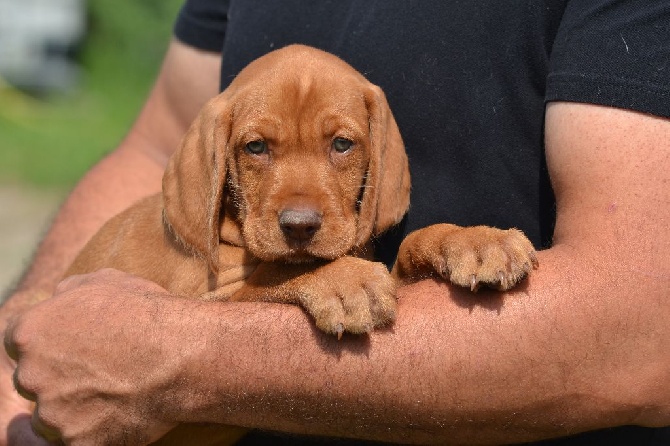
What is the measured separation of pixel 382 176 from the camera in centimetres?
409

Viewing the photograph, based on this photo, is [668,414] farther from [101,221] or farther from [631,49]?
[101,221]

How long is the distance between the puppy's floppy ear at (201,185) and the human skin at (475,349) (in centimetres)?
44

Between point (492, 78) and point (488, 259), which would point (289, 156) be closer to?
point (492, 78)

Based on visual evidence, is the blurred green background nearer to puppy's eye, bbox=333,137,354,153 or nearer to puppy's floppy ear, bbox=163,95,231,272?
puppy's floppy ear, bbox=163,95,231,272

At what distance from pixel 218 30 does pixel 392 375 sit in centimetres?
254

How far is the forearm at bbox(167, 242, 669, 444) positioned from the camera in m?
3.32

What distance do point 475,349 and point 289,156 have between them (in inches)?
47.5

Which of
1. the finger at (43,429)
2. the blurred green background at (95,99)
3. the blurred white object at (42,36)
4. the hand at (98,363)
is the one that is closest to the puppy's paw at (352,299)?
the hand at (98,363)

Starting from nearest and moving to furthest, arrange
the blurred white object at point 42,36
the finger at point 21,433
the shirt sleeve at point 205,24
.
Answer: the finger at point 21,433 < the shirt sleeve at point 205,24 < the blurred white object at point 42,36

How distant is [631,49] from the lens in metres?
3.43

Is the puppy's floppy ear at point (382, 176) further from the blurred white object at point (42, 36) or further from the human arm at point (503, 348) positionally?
the blurred white object at point (42, 36)

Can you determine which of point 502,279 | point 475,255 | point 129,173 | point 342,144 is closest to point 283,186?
point 342,144

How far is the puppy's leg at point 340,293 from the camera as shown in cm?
343

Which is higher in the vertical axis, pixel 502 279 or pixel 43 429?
pixel 502 279
